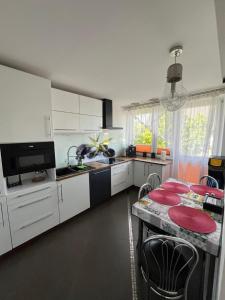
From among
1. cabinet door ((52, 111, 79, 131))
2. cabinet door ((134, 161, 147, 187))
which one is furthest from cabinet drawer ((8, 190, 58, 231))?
cabinet door ((134, 161, 147, 187))

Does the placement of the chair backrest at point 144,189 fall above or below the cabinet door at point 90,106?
below

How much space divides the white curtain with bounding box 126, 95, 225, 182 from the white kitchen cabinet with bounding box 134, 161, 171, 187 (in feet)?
0.97

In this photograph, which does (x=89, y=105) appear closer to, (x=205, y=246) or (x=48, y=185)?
(x=48, y=185)

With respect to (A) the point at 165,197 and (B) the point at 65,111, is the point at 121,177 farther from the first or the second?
(B) the point at 65,111

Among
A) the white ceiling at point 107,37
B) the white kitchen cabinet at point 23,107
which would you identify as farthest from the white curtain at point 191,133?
the white kitchen cabinet at point 23,107

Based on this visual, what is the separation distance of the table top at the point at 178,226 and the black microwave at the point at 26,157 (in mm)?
1391

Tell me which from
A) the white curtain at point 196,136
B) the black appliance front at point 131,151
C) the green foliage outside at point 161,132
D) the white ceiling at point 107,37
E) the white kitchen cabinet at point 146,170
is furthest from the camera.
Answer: the black appliance front at point 131,151

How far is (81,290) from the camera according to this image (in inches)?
51.4

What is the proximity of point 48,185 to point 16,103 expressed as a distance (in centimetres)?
114

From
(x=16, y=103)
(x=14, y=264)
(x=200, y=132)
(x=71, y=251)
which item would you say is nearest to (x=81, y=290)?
Result: (x=71, y=251)

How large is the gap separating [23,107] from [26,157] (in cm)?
63

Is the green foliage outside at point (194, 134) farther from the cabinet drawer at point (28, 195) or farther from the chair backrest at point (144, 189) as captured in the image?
the cabinet drawer at point (28, 195)

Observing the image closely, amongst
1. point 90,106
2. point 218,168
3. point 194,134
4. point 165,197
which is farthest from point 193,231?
point 90,106

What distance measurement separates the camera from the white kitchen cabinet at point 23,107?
1528mm
